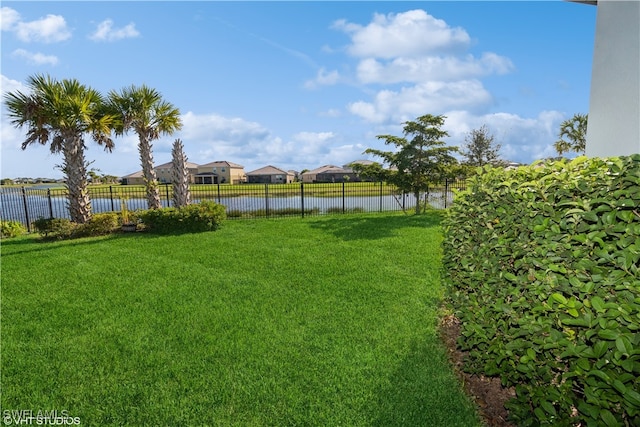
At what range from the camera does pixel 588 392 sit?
1720mm

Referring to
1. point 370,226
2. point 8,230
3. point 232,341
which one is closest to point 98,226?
point 8,230

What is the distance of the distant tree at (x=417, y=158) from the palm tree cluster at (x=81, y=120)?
8.38m

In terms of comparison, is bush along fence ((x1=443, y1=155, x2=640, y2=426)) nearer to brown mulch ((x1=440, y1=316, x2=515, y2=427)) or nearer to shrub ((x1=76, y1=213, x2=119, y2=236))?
brown mulch ((x1=440, y1=316, x2=515, y2=427))

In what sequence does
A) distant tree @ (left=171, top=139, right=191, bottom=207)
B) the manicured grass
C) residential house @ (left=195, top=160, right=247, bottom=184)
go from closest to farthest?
the manicured grass
distant tree @ (left=171, top=139, right=191, bottom=207)
residential house @ (left=195, top=160, right=247, bottom=184)

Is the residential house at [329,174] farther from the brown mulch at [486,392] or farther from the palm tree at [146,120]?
the brown mulch at [486,392]

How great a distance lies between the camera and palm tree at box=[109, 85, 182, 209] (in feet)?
39.7

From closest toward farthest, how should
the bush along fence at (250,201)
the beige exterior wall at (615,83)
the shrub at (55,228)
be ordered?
the beige exterior wall at (615,83)
the shrub at (55,228)
the bush along fence at (250,201)

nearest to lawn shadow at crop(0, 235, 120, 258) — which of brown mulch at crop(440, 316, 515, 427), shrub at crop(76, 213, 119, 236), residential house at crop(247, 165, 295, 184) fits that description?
shrub at crop(76, 213, 119, 236)

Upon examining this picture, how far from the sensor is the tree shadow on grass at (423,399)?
8.01ft

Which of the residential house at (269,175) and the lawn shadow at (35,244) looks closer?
the lawn shadow at (35,244)

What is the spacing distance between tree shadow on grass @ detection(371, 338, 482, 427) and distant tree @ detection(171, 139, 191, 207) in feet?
35.5

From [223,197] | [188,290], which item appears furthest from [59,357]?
[223,197]

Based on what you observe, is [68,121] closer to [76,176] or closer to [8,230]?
[76,176]

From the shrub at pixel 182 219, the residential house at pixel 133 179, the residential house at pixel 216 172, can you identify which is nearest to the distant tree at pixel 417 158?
the shrub at pixel 182 219
